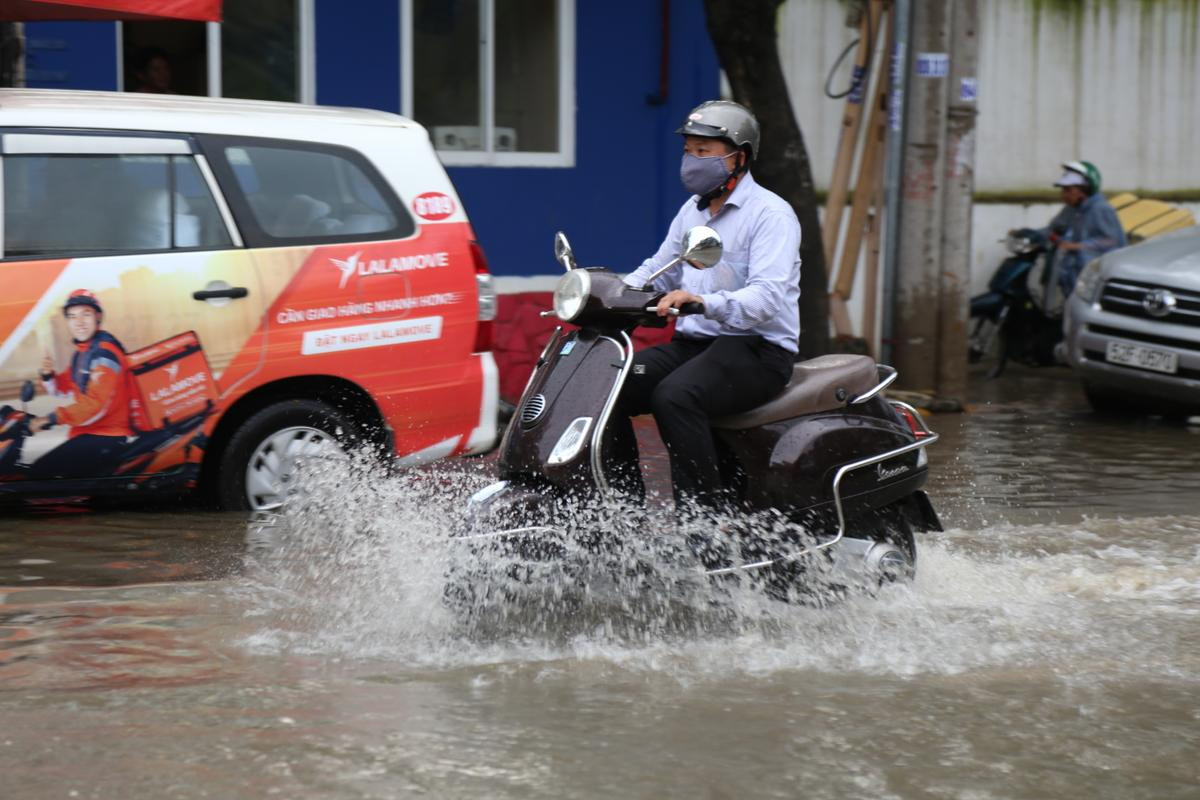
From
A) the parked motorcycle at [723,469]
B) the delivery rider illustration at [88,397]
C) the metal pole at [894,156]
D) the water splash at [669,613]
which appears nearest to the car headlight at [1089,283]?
the metal pole at [894,156]

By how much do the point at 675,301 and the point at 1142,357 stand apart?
6685 mm

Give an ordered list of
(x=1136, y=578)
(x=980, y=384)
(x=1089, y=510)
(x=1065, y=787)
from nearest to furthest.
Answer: (x=1065, y=787)
(x=1136, y=578)
(x=1089, y=510)
(x=980, y=384)

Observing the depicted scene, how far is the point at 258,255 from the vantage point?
23.3 ft

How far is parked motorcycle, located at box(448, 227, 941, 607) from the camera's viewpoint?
5145 mm

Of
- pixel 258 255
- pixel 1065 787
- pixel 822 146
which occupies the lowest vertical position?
pixel 1065 787

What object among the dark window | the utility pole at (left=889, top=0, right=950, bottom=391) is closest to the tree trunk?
the utility pole at (left=889, top=0, right=950, bottom=391)

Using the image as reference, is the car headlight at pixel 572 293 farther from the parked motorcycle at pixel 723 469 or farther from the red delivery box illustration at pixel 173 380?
the red delivery box illustration at pixel 173 380

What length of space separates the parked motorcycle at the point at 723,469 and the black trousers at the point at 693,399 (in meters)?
0.08

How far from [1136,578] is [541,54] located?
7.28 m

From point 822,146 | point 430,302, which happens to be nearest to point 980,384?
point 822,146

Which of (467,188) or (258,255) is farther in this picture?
(467,188)

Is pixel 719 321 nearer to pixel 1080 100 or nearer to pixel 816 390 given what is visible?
pixel 816 390

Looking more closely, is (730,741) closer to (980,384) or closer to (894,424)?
(894,424)

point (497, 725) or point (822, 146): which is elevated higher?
point (822, 146)
